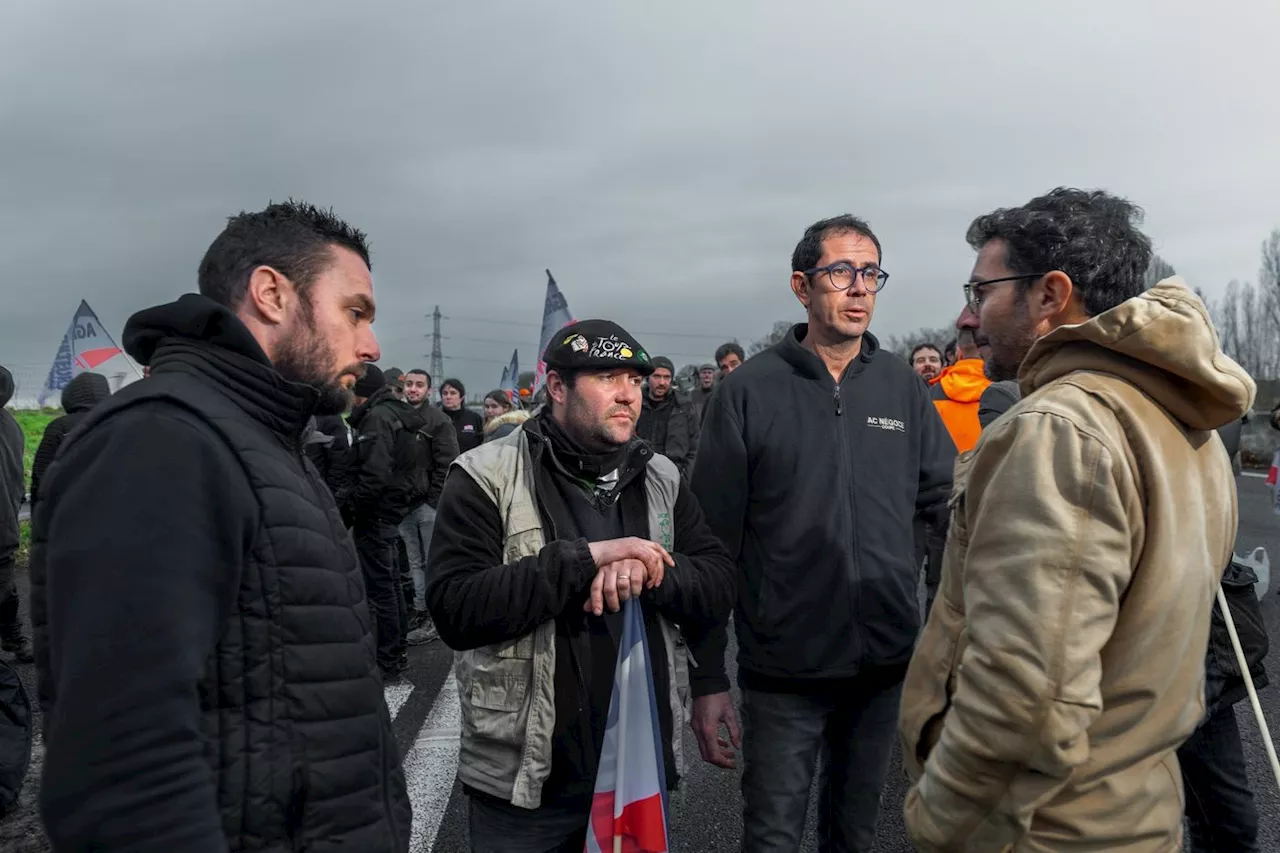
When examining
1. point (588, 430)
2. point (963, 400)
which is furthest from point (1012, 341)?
point (963, 400)

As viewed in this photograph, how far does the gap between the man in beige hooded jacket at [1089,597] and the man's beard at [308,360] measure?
1.28 metres

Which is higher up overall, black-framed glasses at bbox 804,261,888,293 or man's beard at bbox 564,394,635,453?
black-framed glasses at bbox 804,261,888,293

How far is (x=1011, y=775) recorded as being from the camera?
145 centimetres

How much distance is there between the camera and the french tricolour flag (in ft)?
7.11

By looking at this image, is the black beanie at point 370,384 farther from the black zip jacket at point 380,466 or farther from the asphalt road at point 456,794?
the asphalt road at point 456,794

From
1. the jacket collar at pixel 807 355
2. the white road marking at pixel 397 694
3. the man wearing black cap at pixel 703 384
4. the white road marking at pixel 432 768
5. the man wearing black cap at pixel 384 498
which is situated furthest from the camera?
the man wearing black cap at pixel 703 384

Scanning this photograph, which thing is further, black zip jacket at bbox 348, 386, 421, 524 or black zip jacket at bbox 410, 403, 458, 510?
black zip jacket at bbox 410, 403, 458, 510

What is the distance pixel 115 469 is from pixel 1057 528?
147cm

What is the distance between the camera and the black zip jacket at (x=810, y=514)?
2580 mm

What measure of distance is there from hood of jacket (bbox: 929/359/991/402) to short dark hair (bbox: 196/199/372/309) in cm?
389

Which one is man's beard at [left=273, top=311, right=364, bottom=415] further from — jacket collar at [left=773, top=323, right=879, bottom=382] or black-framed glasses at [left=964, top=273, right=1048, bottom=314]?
jacket collar at [left=773, top=323, right=879, bottom=382]

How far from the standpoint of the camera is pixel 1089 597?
1371 millimetres

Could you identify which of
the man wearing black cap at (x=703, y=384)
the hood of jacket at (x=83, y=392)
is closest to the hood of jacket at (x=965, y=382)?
the man wearing black cap at (x=703, y=384)

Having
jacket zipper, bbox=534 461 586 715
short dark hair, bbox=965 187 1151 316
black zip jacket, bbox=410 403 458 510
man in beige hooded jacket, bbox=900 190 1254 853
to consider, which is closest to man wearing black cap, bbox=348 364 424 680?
black zip jacket, bbox=410 403 458 510
